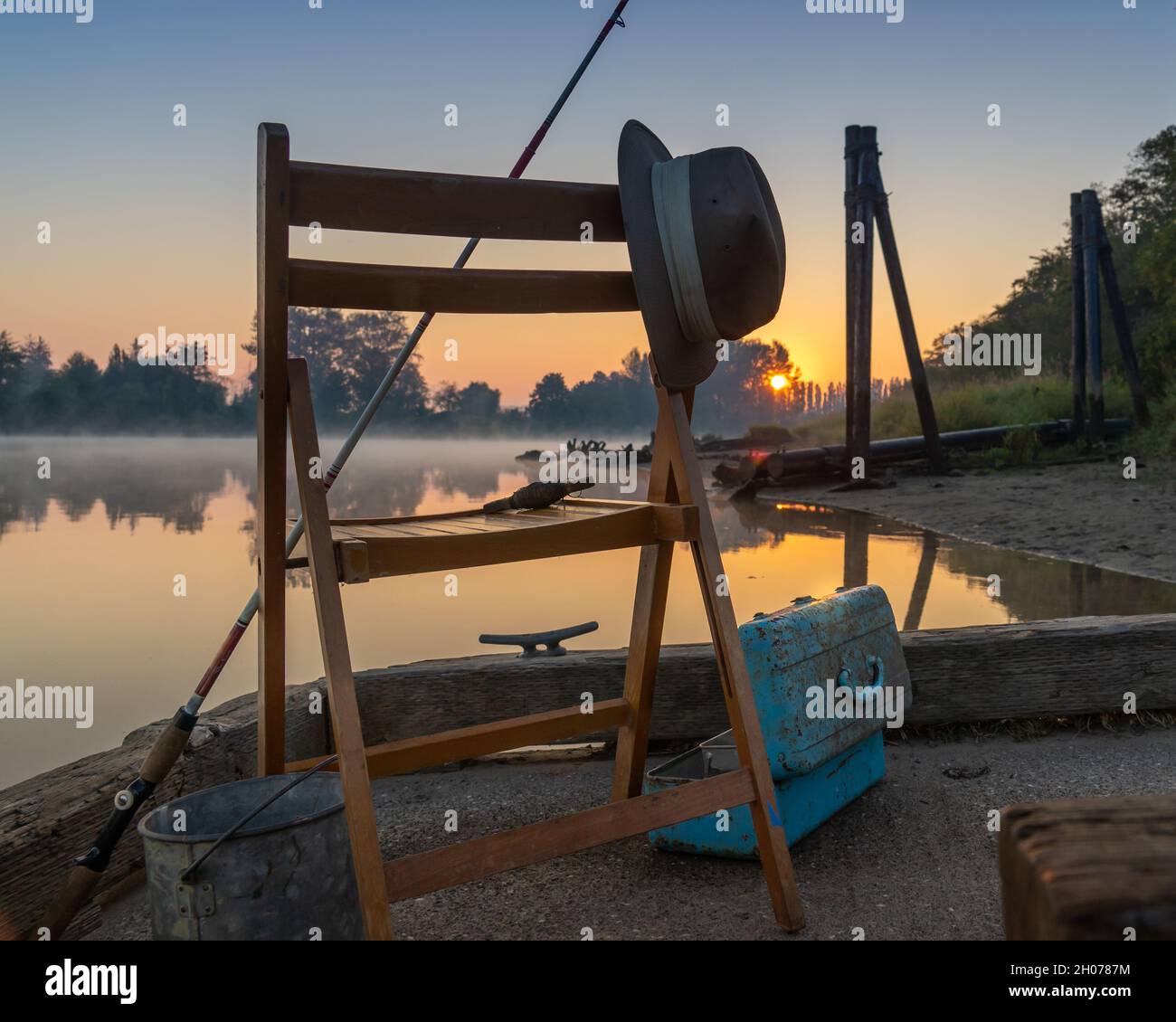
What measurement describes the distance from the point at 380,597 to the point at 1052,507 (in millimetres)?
5934

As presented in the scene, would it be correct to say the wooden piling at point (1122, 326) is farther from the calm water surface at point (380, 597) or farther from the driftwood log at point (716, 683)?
the driftwood log at point (716, 683)

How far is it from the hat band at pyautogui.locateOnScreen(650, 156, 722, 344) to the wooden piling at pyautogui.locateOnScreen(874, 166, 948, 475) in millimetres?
9923

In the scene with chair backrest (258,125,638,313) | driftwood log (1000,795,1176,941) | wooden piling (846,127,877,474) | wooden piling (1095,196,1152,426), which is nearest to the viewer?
driftwood log (1000,795,1176,941)

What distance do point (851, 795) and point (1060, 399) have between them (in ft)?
46.4

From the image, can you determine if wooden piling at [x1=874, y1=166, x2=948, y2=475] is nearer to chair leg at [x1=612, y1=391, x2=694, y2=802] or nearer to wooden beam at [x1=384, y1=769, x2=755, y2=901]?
chair leg at [x1=612, y1=391, x2=694, y2=802]

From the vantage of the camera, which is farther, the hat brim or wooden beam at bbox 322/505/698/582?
the hat brim

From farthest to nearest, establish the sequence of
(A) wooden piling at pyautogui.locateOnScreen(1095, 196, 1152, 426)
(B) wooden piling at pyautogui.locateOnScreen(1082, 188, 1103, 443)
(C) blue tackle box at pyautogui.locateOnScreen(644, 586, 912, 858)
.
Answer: (A) wooden piling at pyautogui.locateOnScreen(1095, 196, 1152, 426), (B) wooden piling at pyautogui.locateOnScreen(1082, 188, 1103, 443), (C) blue tackle box at pyautogui.locateOnScreen(644, 586, 912, 858)

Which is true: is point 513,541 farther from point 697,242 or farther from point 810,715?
point 810,715

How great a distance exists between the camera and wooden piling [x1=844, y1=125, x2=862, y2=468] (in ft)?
36.4

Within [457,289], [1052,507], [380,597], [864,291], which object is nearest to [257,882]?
[457,289]

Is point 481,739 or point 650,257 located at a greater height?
point 650,257

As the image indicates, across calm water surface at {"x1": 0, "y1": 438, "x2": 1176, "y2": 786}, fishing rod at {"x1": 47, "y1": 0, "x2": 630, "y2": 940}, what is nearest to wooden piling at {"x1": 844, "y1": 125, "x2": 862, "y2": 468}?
calm water surface at {"x1": 0, "y1": 438, "x2": 1176, "y2": 786}

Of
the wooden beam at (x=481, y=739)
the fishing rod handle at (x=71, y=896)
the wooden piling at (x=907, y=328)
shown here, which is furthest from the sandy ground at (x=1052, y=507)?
the fishing rod handle at (x=71, y=896)

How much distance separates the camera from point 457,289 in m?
1.89
